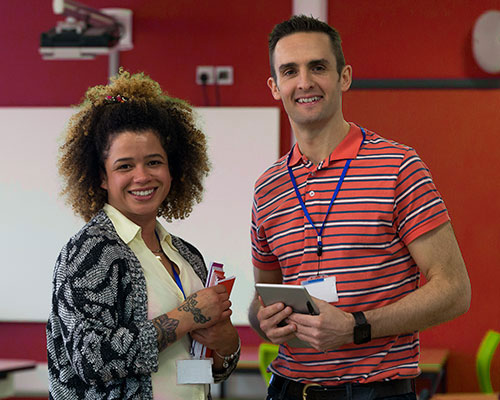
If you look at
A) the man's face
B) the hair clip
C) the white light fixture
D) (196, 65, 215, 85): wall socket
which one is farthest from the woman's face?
the white light fixture

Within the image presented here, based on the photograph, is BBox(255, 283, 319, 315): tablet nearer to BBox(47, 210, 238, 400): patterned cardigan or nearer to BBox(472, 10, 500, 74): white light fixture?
BBox(47, 210, 238, 400): patterned cardigan

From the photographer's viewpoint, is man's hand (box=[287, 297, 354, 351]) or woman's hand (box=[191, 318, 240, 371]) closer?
man's hand (box=[287, 297, 354, 351])

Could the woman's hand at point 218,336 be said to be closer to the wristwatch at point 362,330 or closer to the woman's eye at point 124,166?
the wristwatch at point 362,330

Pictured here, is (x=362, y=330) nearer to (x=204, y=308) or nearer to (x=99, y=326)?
(x=204, y=308)

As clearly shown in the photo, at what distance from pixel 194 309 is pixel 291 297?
30 centimetres

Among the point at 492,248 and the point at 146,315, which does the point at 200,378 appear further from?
the point at 492,248

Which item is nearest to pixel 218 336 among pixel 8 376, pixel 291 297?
pixel 291 297

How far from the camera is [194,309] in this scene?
2316 mm

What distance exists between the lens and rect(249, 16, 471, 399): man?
7.35 ft

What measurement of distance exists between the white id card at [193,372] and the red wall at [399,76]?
13.7 ft

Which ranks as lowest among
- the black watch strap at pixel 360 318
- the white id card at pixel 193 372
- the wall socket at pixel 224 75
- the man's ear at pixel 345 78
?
the white id card at pixel 193 372

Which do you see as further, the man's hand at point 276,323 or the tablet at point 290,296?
the man's hand at point 276,323

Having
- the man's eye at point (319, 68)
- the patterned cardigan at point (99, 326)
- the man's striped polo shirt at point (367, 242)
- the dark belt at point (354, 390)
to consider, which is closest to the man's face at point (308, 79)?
the man's eye at point (319, 68)

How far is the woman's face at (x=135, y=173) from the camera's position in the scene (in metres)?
2.38
